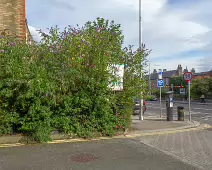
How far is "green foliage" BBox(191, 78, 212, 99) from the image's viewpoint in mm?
37938

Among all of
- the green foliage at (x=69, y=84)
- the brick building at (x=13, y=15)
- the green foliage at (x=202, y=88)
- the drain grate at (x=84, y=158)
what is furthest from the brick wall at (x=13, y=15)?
the green foliage at (x=202, y=88)

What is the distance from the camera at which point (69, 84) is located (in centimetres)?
736

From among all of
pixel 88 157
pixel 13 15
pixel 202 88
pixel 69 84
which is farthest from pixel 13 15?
pixel 202 88

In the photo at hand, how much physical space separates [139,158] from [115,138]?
2.35 metres

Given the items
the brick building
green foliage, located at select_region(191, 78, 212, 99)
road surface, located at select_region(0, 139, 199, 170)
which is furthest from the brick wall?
green foliage, located at select_region(191, 78, 212, 99)

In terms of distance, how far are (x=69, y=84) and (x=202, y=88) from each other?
35423mm

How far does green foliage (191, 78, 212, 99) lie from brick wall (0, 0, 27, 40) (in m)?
34.5

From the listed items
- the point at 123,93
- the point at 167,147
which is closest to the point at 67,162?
the point at 167,147

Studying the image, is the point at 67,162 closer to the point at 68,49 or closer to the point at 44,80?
A: the point at 44,80

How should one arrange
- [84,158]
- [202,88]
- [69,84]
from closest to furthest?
[84,158] < [69,84] < [202,88]

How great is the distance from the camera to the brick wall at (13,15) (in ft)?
33.9

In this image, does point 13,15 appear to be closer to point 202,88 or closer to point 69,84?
point 69,84

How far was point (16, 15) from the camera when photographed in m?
10.5

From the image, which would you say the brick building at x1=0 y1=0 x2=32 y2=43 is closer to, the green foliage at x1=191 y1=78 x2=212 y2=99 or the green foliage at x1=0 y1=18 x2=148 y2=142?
the green foliage at x1=0 y1=18 x2=148 y2=142
